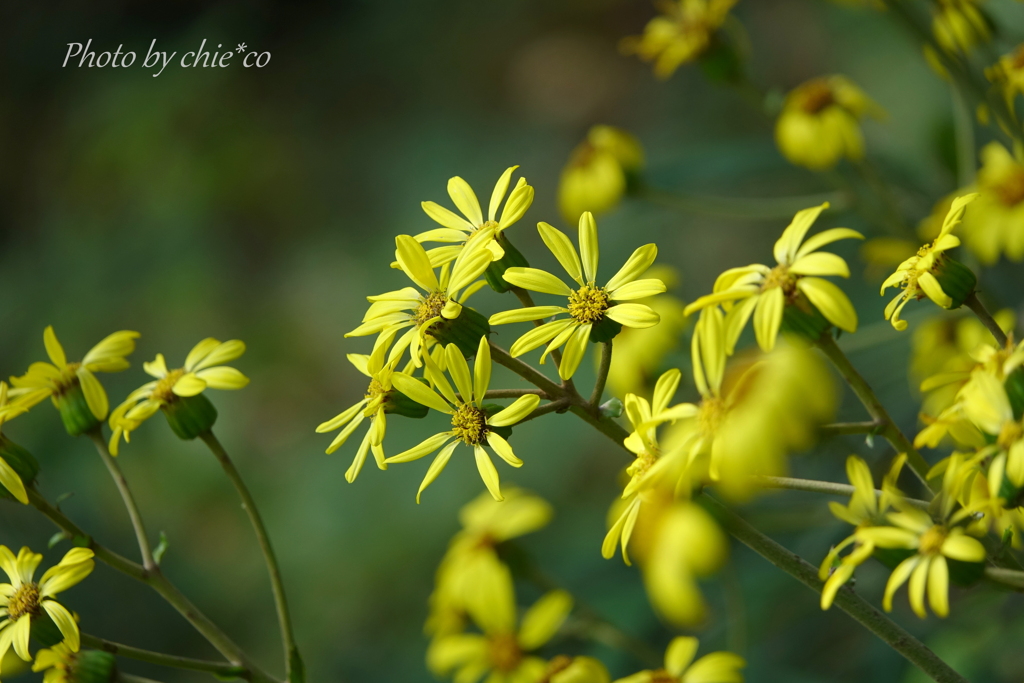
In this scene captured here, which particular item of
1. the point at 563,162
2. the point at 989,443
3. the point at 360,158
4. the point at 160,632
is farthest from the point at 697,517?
the point at 360,158

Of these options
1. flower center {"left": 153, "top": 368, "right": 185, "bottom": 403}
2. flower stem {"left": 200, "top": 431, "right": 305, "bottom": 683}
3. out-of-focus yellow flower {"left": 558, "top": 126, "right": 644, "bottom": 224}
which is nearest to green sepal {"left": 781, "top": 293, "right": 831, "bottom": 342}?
flower stem {"left": 200, "top": 431, "right": 305, "bottom": 683}

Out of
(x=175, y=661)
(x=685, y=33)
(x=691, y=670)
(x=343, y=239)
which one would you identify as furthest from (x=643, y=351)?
(x=343, y=239)

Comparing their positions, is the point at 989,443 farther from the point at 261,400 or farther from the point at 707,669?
the point at 261,400

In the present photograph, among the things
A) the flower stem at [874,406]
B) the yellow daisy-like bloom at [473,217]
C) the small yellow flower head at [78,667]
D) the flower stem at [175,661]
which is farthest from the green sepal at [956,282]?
the small yellow flower head at [78,667]

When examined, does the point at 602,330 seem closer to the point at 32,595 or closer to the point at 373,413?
the point at 373,413

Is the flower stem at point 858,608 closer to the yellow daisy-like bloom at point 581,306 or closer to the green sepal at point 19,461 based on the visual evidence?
the yellow daisy-like bloom at point 581,306
